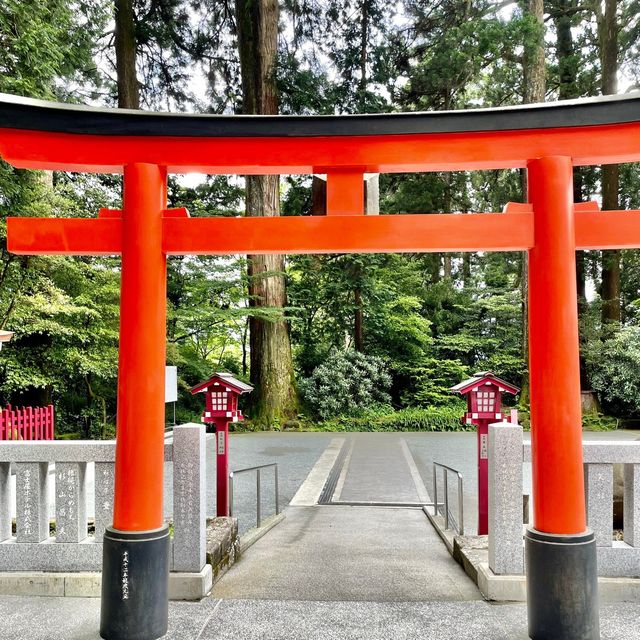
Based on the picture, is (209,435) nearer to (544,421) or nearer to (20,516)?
(20,516)

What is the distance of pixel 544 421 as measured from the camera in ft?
9.99

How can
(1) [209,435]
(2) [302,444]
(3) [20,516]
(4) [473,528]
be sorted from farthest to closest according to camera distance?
(1) [209,435]
(2) [302,444]
(4) [473,528]
(3) [20,516]

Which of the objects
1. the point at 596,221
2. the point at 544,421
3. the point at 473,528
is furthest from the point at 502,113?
the point at 473,528

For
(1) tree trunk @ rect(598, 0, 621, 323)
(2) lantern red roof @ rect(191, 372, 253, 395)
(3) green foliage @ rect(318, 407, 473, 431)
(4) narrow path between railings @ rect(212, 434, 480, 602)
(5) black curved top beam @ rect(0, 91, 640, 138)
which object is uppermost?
(1) tree trunk @ rect(598, 0, 621, 323)

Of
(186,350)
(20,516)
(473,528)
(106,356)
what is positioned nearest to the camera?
(20,516)

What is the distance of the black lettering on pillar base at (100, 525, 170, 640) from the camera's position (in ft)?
9.63

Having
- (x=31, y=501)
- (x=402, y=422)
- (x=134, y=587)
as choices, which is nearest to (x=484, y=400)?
(x=134, y=587)

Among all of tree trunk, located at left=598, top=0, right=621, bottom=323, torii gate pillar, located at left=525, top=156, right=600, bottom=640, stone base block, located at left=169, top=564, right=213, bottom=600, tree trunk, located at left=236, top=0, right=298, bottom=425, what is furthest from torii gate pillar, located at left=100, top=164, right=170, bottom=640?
tree trunk, located at left=598, top=0, right=621, bottom=323

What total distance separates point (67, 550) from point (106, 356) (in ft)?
27.2

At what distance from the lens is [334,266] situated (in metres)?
17.2

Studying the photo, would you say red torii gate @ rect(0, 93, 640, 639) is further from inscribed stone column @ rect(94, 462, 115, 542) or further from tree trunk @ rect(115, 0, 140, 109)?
tree trunk @ rect(115, 0, 140, 109)

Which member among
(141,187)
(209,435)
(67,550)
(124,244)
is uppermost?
(141,187)

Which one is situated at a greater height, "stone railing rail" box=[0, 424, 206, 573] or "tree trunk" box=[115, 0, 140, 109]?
"tree trunk" box=[115, 0, 140, 109]

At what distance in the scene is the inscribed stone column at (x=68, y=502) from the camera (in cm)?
358
